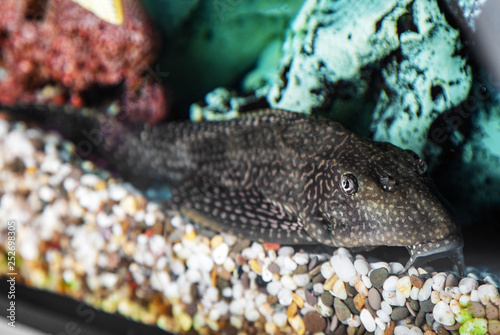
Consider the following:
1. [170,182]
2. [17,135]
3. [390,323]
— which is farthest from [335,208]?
[17,135]

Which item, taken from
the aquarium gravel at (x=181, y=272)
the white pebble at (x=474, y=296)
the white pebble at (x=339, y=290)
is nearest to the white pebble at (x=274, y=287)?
the aquarium gravel at (x=181, y=272)

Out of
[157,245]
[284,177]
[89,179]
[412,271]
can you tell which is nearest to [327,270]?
[412,271]

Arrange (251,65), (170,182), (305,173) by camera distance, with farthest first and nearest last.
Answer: (170,182), (251,65), (305,173)

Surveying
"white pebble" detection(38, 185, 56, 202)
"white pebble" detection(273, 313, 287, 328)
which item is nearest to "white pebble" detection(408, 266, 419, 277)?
"white pebble" detection(273, 313, 287, 328)

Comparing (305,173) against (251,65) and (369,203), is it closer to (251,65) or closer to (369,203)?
(369,203)

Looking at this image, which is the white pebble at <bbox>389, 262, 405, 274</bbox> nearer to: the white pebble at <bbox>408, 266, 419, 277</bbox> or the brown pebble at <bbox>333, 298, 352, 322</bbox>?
the white pebble at <bbox>408, 266, 419, 277</bbox>

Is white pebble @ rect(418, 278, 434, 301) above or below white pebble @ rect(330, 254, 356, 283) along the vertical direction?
above

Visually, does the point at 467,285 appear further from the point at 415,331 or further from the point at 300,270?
the point at 300,270
